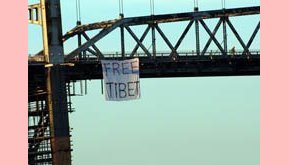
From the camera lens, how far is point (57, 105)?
8700 centimetres

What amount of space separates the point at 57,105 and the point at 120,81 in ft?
20.2

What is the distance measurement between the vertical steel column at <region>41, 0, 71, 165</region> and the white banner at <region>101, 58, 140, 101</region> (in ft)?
14.0

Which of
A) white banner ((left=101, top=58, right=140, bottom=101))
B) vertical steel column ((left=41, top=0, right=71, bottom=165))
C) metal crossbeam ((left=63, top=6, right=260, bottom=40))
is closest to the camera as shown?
vertical steel column ((left=41, top=0, right=71, bottom=165))

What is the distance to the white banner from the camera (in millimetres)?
88625

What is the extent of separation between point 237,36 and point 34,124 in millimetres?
22868

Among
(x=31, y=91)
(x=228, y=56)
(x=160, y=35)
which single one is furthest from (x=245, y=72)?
(x=31, y=91)

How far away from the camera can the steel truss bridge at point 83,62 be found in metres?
87.1

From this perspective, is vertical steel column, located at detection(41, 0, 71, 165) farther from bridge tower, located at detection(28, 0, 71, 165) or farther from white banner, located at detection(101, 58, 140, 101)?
white banner, located at detection(101, 58, 140, 101)

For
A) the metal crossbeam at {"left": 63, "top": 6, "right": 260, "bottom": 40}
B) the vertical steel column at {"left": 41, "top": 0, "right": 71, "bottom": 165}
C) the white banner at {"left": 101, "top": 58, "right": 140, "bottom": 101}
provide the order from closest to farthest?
the vertical steel column at {"left": 41, "top": 0, "right": 71, "bottom": 165} → the white banner at {"left": 101, "top": 58, "right": 140, "bottom": 101} → the metal crossbeam at {"left": 63, "top": 6, "right": 260, "bottom": 40}

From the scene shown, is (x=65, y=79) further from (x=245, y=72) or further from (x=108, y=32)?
(x=245, y=72)

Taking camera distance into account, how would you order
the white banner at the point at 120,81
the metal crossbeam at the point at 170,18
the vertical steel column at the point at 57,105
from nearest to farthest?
1. the vertical steel column at the point at 57,105
2. the white banner at the point at 120,81
3. the metal crossbeam at the point at 170,18

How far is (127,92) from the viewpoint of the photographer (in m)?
89.1

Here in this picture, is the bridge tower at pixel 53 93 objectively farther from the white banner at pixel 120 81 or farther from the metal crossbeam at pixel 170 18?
the metal crossbeam at pixel 170 18

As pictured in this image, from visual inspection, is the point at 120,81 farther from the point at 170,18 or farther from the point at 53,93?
the point at 170,18
